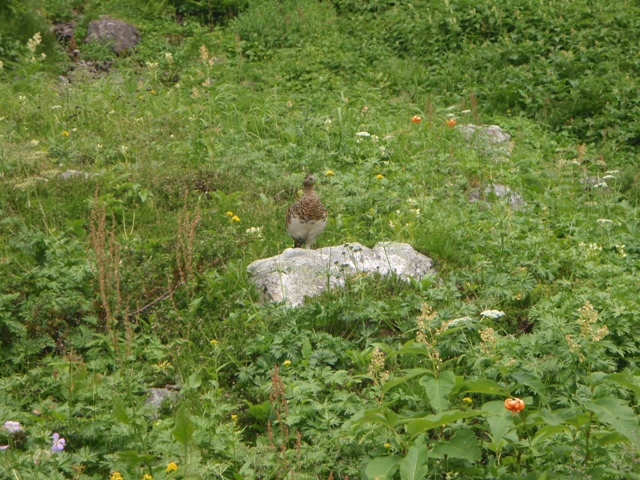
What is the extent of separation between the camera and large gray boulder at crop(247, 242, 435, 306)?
227 inches

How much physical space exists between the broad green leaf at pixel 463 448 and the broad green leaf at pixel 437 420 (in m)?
0.16

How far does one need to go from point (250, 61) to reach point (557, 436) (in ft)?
29.1

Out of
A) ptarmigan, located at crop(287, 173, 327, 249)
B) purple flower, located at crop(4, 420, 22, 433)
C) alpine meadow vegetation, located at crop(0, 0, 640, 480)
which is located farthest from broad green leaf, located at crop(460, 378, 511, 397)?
ptarmigan, located at crop(287, 173, 327, 249)

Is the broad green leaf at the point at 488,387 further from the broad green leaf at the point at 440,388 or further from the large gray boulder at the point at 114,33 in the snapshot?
the large gray boulder at the point at 114,33

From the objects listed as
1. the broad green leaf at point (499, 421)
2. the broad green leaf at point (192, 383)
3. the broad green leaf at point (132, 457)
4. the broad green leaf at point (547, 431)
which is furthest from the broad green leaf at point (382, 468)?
the broad green leaf at point (192, 383)

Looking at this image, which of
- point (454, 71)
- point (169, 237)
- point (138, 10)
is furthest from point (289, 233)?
point (138, 10)

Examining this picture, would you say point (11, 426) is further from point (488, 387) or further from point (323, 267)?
point (323, 267)

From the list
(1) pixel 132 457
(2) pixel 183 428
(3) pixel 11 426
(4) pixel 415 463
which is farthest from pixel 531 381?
(3) pixel 11 426

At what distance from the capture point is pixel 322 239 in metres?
6.91

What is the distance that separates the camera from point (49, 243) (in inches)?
236

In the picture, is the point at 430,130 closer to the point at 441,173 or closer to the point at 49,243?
the point at 441,173

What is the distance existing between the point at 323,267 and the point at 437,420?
Result: 2.72 meters

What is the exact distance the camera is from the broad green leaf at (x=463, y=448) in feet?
11.6

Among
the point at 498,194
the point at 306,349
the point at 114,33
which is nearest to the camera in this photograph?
A: the point at 306,349
